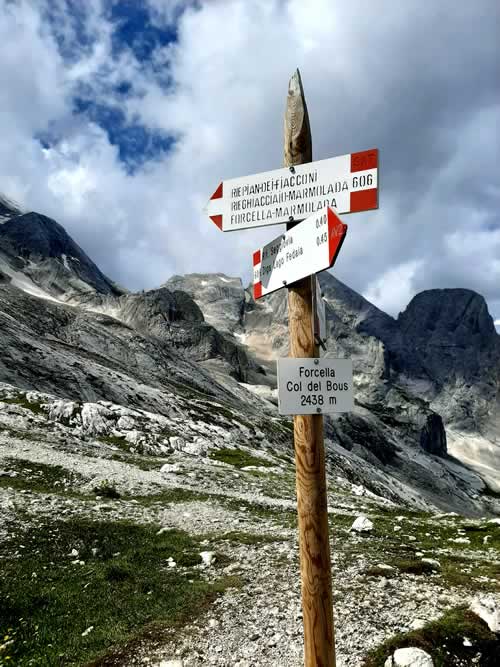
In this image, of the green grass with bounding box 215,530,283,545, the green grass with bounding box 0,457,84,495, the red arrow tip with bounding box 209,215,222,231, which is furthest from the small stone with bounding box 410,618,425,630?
the green grass with bounding box 0,457,84,495

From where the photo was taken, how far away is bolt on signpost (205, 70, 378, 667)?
5.79 meters

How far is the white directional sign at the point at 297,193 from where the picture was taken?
6.02m

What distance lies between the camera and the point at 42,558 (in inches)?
541

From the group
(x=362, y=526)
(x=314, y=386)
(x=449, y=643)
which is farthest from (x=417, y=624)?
(x=362, y=526)

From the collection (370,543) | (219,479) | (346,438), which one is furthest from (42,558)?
(346,438)

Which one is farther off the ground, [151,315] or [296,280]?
[151,315]

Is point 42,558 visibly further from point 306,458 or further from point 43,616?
point 306,458

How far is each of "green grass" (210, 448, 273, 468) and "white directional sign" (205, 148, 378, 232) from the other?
3563 cm

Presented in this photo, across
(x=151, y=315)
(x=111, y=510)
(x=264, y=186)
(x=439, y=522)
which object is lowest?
(x=439, y=522)

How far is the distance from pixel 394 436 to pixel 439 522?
159m

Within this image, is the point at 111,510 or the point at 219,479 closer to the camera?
the point at 111,510

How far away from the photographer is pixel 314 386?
5.89 metres

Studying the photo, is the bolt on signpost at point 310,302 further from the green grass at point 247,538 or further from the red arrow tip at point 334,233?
the green grass at point 247,538

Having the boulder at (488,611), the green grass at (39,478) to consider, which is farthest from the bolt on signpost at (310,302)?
the green grass at (39,478)
